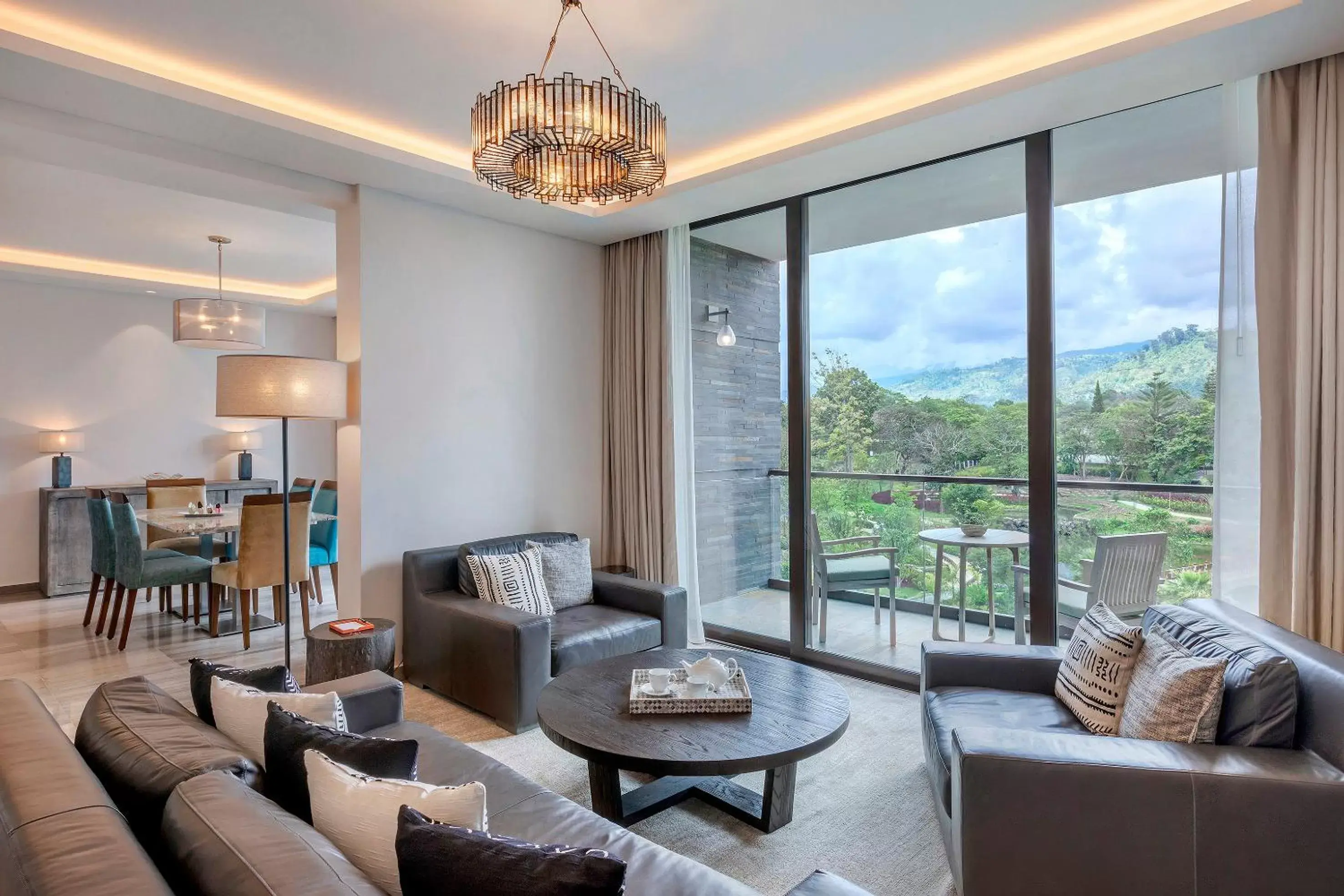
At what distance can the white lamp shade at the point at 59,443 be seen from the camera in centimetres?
604

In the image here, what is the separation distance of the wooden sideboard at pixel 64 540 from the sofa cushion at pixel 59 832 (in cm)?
566

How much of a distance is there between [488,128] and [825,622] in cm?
309

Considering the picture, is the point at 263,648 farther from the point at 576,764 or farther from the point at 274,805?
the point at 274,805

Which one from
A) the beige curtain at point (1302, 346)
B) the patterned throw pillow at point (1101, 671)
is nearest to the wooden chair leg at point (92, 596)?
the patterned throw pillow at point (1101, 671)

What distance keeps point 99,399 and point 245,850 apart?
23.2ft

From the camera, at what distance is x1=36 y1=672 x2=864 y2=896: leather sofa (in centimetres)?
98

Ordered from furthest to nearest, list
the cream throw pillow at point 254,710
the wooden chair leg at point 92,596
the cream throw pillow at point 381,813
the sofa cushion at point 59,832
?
1. the wooden chair leg at point 92,596
2. the cream throw pillow at point 254,710
3. the cream throw pillow at point 381,813
4. the sofa cushion at point 59,832

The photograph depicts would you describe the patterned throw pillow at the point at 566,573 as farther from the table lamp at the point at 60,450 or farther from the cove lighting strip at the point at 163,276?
the table lamp at the point at 60,450

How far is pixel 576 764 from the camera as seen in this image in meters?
2.91

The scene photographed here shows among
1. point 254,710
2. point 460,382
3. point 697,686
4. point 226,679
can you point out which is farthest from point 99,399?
point 697,686

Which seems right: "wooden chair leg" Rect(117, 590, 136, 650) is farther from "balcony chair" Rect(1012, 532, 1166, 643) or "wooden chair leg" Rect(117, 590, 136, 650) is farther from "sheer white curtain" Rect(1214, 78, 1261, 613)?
"sheer white curtain" Rect(1214, 78, 1261, 613)

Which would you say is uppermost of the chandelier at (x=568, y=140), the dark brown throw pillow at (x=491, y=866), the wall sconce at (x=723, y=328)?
the chandelier at (x=568, y=140)

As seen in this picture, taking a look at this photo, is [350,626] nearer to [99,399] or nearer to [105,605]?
[105,605]

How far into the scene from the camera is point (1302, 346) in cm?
261
